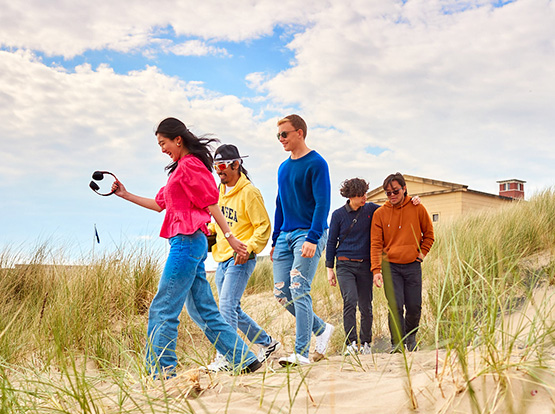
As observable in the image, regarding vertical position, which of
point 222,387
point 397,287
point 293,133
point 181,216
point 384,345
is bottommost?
point 384,345

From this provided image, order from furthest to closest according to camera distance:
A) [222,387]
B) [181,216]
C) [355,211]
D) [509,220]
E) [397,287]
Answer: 1. [509,220]
2. [355,211]
3. [397,287]
4. [181,216]
5. [222,387]

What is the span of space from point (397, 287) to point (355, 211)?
37.0 inches

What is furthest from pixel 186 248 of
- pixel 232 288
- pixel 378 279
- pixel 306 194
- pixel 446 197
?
pixel 446 197

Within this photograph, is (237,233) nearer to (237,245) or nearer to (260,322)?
(237,245)

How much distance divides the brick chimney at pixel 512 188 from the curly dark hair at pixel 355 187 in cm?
2508

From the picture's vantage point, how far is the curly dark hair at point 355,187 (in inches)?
200

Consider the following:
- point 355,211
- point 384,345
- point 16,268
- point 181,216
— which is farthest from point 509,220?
point 16,268

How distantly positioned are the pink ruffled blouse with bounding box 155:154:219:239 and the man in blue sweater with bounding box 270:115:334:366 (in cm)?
96

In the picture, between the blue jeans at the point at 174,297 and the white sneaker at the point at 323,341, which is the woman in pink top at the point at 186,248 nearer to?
the blue jeans at the point at 174,297

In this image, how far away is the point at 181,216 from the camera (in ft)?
11.2

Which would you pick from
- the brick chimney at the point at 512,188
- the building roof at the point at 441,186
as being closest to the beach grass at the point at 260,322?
the building roof at the point at 441,186

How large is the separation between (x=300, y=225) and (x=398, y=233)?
4.34 feet

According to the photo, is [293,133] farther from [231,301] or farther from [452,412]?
[452,412]

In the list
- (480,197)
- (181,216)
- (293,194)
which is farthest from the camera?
(480,197)
